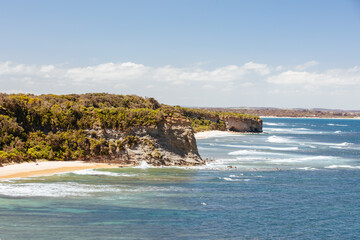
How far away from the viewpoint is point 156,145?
44.1 meters

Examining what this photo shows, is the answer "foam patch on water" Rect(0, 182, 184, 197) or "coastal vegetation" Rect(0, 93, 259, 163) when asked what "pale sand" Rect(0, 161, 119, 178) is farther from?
"foam patch on water" Rect(0, 182, 184, 197)

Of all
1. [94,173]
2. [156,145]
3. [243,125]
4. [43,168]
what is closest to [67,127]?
[43,168]

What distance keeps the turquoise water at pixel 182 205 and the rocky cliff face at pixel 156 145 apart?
Answer: 8.71ft

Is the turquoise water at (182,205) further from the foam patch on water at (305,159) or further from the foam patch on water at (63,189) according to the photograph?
the foam patch on water at (305,159)

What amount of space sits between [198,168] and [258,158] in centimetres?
1472

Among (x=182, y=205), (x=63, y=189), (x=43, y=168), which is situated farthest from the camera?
(x=43, y=168)

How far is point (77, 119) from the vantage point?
45469 millimetres

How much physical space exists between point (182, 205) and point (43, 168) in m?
17.9

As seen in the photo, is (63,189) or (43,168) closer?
(63,189)

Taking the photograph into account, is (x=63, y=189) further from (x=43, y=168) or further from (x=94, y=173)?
(x=43, y=168)

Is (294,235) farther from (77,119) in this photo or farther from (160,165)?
(77,119)

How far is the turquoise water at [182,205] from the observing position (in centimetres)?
2086

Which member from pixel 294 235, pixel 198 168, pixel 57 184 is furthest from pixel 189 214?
pixel 198 168

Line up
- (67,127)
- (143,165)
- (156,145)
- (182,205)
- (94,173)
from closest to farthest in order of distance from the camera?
(182,205)
(94,173)
(143,165)
(156,145)
(67,127)
